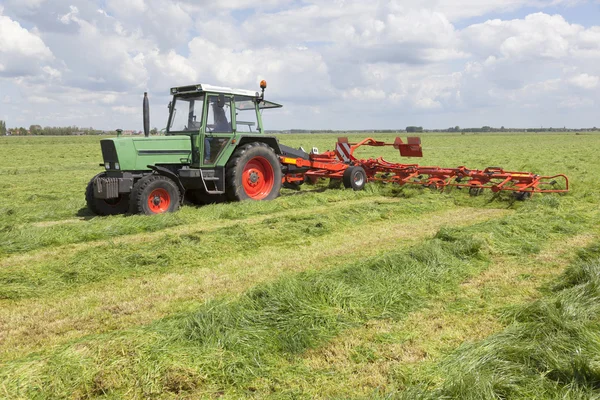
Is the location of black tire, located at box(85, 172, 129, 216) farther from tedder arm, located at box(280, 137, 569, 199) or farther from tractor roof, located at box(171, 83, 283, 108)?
tedder arm, located at box(280, 137, 569, 199)

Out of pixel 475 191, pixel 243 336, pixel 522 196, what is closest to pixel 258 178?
pixel 475 191

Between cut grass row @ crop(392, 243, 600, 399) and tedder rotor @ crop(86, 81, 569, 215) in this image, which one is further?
tedder rotor @ crop(86, 81, 569, 215)

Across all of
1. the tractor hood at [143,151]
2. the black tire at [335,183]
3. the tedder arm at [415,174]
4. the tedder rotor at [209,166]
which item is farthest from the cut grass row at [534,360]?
the black tire at [335,183]

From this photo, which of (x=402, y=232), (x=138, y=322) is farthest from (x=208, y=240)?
(x=402, y=232)

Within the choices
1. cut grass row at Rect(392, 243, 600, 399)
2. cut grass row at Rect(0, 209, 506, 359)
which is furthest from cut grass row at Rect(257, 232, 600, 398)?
cut grass row at Rect(0, 209, 506, 359)

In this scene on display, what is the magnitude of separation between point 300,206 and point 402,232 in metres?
2.87

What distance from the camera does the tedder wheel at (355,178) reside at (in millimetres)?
11555

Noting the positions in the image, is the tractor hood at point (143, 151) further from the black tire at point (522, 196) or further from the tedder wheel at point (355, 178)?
the black tire at point (522, 196)

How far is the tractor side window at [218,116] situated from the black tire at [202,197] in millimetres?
1316

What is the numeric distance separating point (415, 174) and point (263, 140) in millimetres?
3788

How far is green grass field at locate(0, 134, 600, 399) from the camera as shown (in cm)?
304

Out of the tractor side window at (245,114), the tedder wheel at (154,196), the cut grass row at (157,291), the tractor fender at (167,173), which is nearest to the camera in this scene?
the cut grass row at (157,291)

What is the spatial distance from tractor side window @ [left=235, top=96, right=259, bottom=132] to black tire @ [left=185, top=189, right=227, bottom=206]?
145 cm

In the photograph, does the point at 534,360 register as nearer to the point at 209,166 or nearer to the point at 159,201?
the point at 159,201
